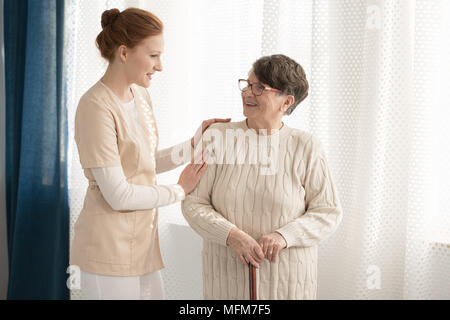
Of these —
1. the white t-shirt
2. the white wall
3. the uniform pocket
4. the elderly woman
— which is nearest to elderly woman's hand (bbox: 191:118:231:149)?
the elderly woman

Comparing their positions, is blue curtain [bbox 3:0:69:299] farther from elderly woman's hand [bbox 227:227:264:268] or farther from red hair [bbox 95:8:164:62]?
elderly woman's hand [bbox 227:227:264:268]

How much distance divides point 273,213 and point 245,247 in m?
0.15

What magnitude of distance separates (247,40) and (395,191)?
0.93m

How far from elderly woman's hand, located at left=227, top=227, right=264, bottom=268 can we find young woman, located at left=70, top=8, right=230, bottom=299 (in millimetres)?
223

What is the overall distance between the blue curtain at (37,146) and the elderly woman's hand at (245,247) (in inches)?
58.8

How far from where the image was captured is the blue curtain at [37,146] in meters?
2.70

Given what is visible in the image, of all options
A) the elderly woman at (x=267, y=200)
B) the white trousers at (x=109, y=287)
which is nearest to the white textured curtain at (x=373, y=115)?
the elderly woman at (x=267, y=200)

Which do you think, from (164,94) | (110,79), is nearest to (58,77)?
(164,94)

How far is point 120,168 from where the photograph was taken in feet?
5.12

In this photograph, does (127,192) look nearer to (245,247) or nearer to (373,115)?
(245,247)

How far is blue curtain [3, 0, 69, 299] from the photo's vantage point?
106 inches

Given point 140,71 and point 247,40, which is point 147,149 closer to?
point 140,71

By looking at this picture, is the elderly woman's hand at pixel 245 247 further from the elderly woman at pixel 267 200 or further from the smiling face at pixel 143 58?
the smiling face at pixel 143 58

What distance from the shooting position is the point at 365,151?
2.02 metres
